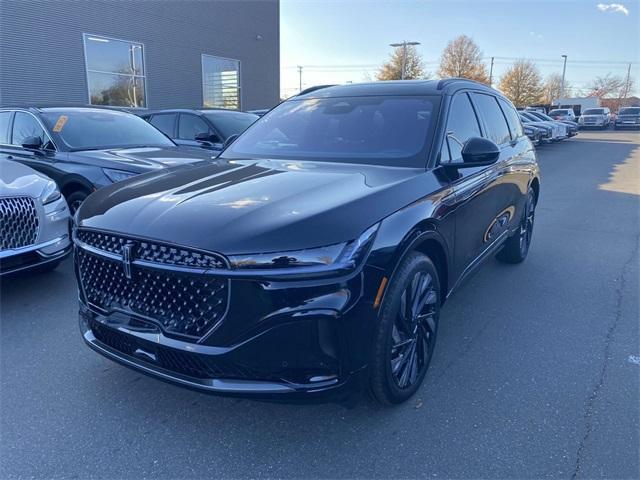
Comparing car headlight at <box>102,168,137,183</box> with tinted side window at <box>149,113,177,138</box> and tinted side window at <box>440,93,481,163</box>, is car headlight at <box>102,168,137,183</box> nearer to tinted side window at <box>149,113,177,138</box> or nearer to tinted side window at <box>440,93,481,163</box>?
tinted side window at <box>440,93,481,163</box>

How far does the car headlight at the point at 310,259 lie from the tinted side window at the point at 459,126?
1.34 m

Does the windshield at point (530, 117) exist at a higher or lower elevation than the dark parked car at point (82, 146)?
higher

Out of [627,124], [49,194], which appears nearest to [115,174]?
[49,194]

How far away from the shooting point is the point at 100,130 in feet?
20.8

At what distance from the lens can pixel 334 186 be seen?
8.70ft

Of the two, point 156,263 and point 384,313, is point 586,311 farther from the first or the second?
→ point 156,263

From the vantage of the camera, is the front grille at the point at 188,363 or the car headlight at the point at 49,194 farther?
the car headlight at the point at 49,194

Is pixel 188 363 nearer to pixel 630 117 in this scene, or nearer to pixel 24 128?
pixel 24 128

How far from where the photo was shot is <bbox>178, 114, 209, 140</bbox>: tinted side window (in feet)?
28.2

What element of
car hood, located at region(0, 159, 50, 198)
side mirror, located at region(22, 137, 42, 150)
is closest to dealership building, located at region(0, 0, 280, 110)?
side mirror, located at region(22, 137, 42, 150)

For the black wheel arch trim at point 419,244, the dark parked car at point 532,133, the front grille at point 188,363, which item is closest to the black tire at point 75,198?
the front grille at point 188,363

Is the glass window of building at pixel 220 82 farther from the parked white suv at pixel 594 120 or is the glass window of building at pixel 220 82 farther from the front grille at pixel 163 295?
the parked white suv at pixel 594 120

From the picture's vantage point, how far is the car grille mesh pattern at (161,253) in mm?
2082

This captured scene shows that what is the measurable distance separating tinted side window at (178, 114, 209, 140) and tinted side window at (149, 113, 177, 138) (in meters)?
0.18
